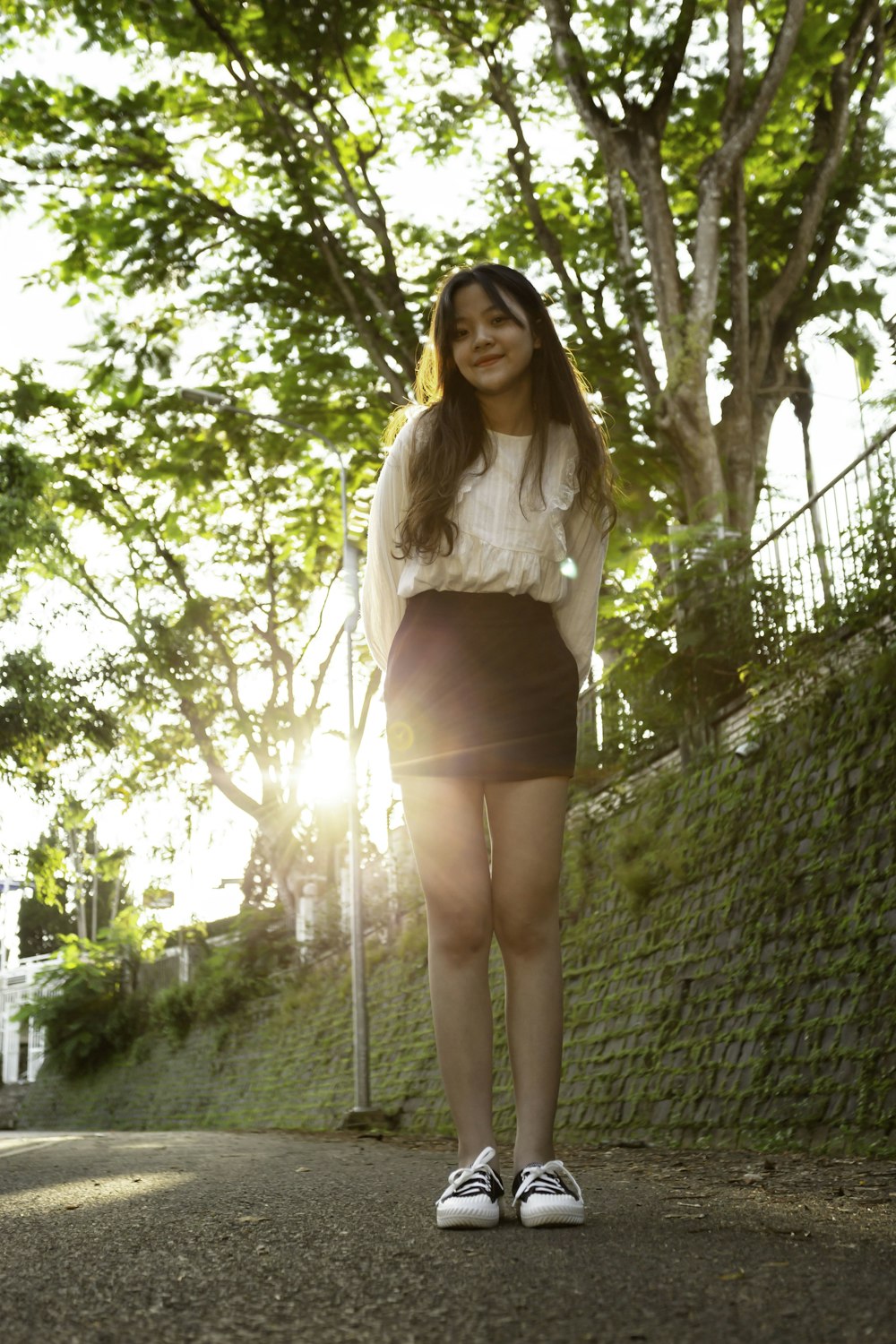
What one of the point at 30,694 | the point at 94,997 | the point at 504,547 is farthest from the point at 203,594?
the point at 504,547

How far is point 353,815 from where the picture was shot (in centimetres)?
1488

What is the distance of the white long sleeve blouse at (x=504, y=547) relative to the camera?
3289 millimetres

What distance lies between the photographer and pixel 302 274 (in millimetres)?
13656

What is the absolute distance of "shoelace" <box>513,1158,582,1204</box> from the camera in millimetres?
2832

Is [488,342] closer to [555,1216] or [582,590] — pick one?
[582,590]

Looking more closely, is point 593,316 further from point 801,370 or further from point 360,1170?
point 360,1170

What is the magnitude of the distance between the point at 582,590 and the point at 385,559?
0.49 metres

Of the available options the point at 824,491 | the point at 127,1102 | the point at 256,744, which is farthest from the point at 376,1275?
the point at 127,1102

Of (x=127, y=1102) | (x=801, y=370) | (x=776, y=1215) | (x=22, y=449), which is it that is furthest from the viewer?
(x=127, y=1102)

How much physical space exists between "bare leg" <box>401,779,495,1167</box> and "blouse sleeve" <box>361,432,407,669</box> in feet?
1.32

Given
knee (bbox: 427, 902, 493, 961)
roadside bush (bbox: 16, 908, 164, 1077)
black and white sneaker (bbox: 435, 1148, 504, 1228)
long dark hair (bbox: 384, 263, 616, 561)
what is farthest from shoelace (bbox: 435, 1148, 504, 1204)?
roadside bush (bbox: 16, 908, 164, 1077)

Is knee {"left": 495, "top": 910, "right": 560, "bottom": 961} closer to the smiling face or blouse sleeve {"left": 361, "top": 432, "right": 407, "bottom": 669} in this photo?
blouse sleeve {"left": 361, "top": 432, "right": 407, "bottom": 669}

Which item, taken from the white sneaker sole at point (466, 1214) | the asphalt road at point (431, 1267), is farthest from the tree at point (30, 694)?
the white sneaker sole at point (466, 1214)

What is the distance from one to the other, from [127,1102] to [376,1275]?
86.8 feet
